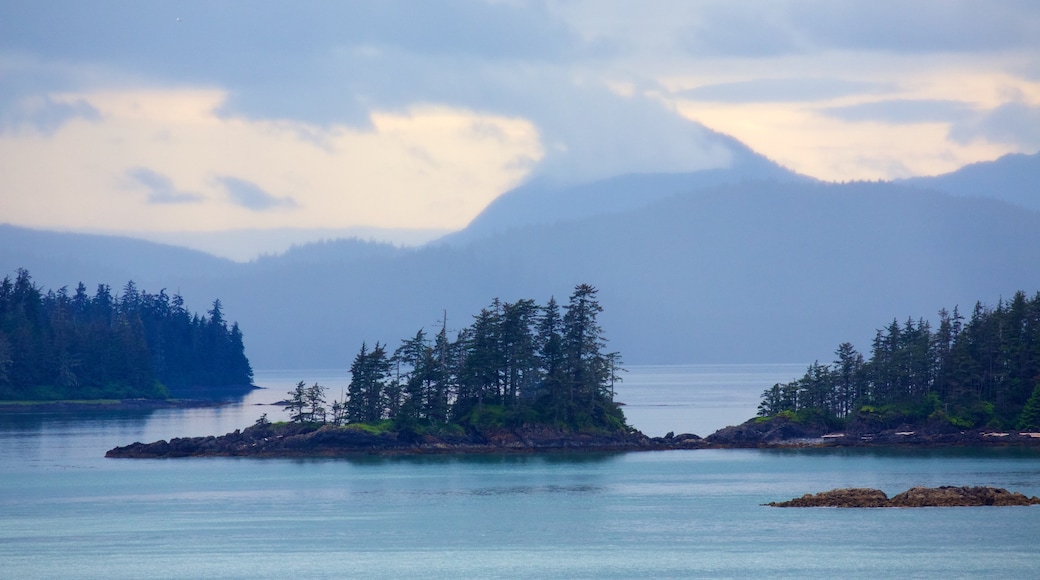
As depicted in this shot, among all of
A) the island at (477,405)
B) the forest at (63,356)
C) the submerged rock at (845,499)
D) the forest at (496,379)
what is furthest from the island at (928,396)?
the forest at (63,356)

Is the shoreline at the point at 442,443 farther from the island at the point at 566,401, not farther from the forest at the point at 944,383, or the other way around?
the forest at the point at 944,383

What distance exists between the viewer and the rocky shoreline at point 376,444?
106625mm

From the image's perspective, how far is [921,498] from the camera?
232 ft

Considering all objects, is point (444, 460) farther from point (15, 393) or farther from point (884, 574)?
point (15, 393)

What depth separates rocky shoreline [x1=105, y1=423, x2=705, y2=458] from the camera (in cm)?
10662

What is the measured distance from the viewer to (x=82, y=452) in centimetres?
11256

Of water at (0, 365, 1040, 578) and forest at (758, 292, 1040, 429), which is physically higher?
forest at (758, 292, 1040, 429)

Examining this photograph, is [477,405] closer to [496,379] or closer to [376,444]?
[496,379]

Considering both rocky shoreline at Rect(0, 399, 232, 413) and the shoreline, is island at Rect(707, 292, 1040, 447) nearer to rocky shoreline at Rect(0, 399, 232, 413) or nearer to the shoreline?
the shoreline

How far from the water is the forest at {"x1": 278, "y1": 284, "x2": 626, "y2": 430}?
5.12 m

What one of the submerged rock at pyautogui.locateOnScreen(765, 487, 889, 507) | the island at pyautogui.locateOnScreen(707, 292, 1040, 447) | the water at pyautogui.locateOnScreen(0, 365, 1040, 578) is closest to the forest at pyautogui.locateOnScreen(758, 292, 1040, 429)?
the island at pyautogui.locateOnScreen(707, 292, 1040, 447)

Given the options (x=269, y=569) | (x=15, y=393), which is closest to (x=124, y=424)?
(x=15, y=393)

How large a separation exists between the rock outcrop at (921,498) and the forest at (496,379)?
37526 millimetres

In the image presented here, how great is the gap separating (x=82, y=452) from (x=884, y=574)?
78096 mm
